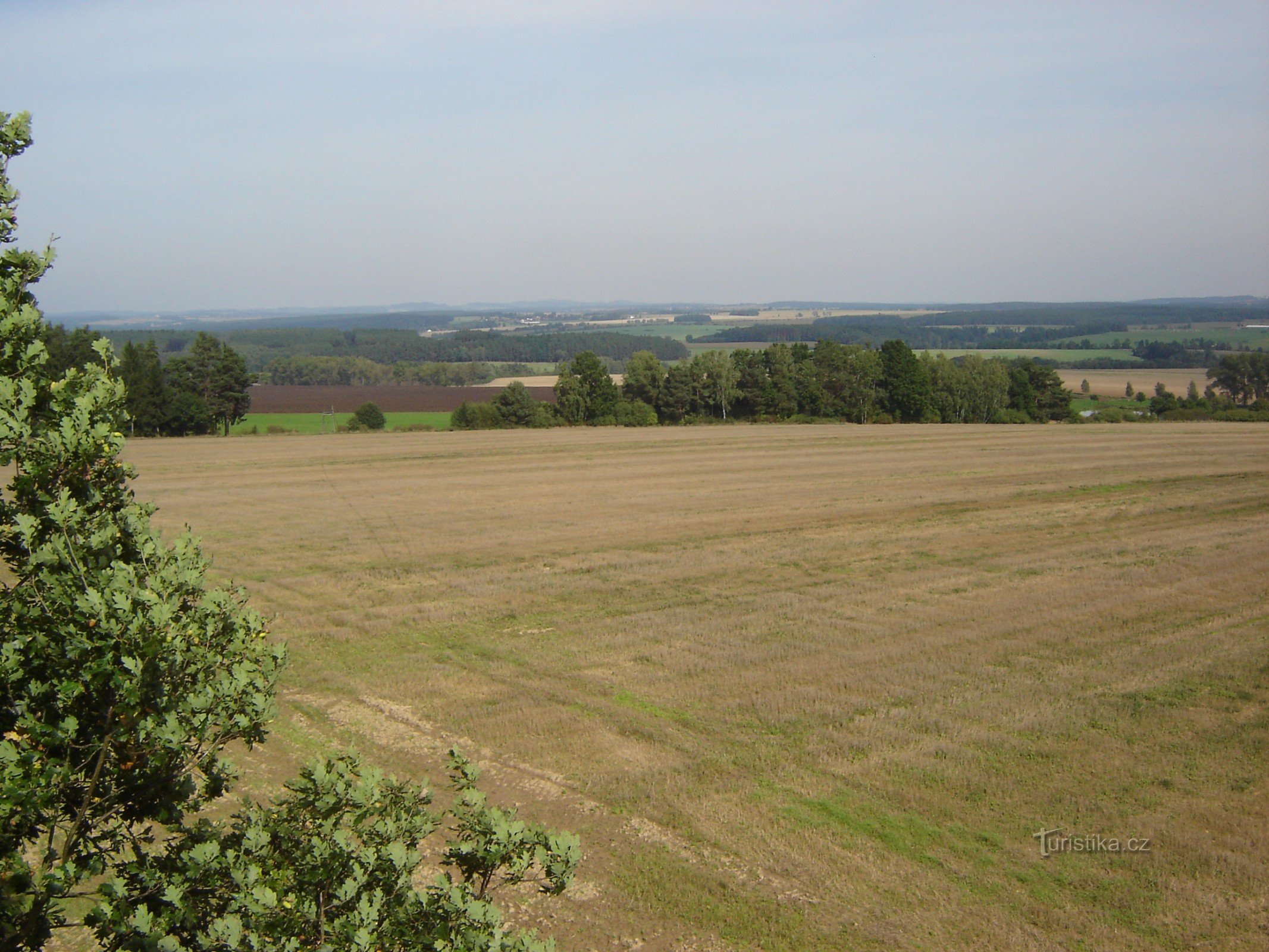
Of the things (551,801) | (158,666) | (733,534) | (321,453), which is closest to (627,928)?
(551,801)

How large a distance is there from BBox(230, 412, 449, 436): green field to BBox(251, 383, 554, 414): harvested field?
8.82 ft

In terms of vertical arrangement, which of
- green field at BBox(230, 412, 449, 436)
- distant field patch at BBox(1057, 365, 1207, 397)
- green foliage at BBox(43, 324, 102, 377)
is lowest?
green field at BBox(230, 412, 449, 436)

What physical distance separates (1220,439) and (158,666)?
6726 cm

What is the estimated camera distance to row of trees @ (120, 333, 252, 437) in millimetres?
72812

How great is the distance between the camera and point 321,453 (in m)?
56.7

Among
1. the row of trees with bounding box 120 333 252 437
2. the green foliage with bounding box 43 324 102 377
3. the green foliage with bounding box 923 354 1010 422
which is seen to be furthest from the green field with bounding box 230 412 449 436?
the green foliage with bounding box 923 354 1010 422

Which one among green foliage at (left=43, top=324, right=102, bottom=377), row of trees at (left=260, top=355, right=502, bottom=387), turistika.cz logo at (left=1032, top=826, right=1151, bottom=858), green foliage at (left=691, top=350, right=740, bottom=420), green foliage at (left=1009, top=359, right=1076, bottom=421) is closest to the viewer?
green foliage at (left=43, top=324, right=102, bottom=377)

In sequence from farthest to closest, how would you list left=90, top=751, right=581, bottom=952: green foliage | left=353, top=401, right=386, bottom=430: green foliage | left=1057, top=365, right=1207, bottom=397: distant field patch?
left=1057, top=365, right=1207, bottom=397: distant field patch, left=353, top=401, right=386, bottom=430: green foliage, left=90, top=751, right=581, bottom=952: green foliage

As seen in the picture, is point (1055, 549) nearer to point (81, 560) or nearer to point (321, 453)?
point (81, 560)

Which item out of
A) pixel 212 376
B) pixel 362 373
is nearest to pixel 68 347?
pixel 212 376

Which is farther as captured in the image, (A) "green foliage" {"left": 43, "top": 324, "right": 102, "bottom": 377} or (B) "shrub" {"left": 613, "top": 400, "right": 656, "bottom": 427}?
(B) "shrub" {"left": 613, "top": 400, "right": 656, "bottom": 427}

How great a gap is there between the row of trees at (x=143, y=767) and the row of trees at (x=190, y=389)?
72.7m

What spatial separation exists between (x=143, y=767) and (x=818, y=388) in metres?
91.9

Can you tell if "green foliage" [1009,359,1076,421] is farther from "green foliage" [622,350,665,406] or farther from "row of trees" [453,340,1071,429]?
"green foliage" [622,350,665,406]
